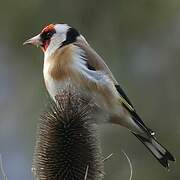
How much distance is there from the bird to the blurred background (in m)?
3.20

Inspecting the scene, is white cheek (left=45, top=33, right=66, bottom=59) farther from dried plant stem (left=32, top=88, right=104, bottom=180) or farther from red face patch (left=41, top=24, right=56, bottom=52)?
dried plant stem (left=32, top=88, right=104, bottom=180)

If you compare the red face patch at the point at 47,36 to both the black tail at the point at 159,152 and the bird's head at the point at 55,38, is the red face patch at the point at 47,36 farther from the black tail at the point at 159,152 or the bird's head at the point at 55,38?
the black tail at the point at 159,152

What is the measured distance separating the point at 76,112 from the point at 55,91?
694 millimetres

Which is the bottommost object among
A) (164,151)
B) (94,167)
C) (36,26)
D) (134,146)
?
(134,146)

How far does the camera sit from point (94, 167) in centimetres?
457

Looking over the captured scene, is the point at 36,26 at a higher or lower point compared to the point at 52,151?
lower

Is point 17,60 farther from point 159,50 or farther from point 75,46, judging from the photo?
point 75,46

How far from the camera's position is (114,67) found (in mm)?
9742

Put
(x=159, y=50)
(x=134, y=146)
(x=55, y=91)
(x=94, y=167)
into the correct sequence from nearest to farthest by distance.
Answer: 1. (x=94, y=167)
2. (x=55, y=91)
3. (x=134, y=146)
4. (x=159, y=50)

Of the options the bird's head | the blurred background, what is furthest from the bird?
the blurred background

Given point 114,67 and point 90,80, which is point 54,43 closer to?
point 90,80

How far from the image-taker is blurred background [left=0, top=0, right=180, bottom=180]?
9227 mm

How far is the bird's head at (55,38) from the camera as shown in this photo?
5.70 metres

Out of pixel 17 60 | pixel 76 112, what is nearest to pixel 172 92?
pixel 17 60
